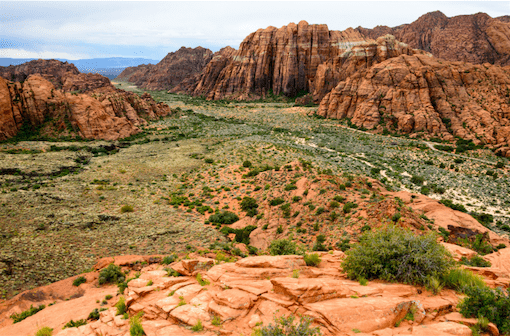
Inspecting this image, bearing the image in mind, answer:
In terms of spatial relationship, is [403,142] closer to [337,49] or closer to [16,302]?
[16,302]

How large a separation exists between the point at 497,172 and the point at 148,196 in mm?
53684

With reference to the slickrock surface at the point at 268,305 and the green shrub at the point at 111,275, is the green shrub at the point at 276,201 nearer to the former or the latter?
the slickrock surface at the point at 268,305

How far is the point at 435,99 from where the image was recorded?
66375 millimetres

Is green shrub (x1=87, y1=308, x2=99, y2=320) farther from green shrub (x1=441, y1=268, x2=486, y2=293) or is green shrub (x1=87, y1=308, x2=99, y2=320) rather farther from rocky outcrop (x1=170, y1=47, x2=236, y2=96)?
rocky outcrop (x1=170, y1=47, x2=236, y2=96)

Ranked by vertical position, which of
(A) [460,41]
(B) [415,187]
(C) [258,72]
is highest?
(A) [460,41]

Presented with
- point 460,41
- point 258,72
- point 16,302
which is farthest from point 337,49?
point 16,302

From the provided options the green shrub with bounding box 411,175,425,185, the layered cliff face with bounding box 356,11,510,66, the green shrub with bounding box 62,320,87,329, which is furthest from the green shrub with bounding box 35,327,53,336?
the layered cliff face with bounding box 356,11,510,66

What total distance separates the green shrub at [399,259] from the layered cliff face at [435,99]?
57.5 m

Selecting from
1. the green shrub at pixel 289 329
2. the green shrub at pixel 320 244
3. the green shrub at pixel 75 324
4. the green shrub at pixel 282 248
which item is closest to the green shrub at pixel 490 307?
the green shrub at pixel 289 329

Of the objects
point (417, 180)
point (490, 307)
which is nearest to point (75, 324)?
point (490, 307)

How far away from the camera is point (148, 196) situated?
3312cm

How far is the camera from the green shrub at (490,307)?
25.5 ft

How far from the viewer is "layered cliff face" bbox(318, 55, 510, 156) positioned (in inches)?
2290

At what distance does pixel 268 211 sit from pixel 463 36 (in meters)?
158
